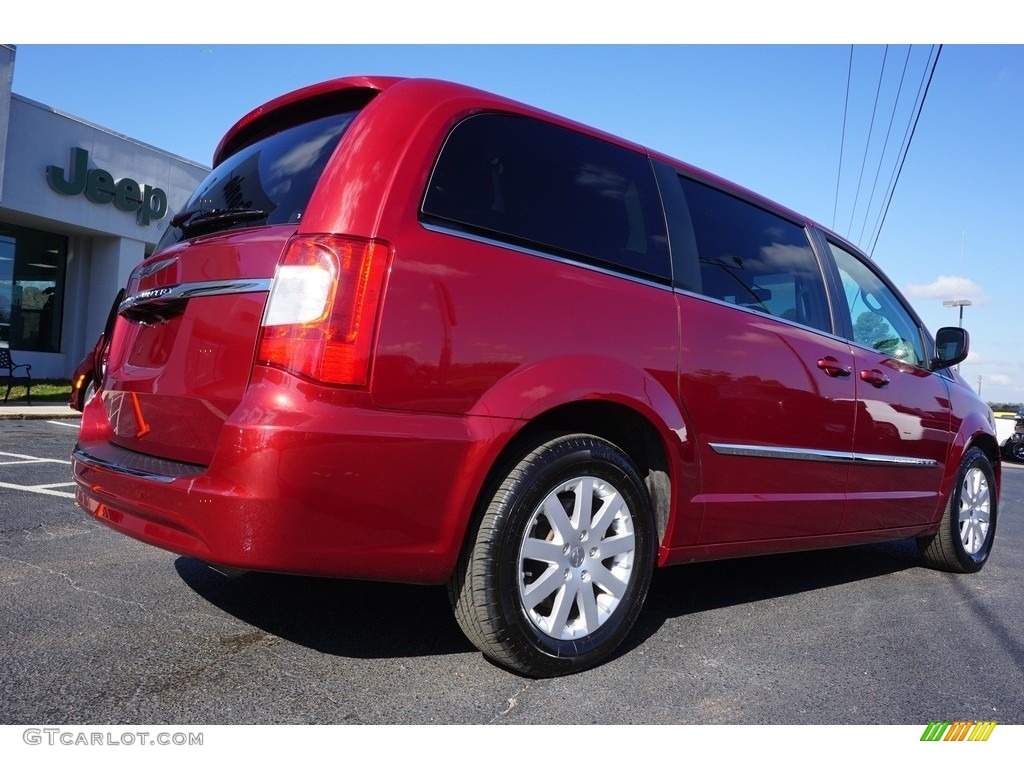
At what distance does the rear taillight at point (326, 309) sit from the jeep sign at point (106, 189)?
48.6 feet

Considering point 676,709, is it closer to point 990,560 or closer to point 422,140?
point 422,140

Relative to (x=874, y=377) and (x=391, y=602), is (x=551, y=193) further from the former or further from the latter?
(x=874, y=377)

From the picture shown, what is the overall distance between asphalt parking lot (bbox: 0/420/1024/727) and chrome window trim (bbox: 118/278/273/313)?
109 cm

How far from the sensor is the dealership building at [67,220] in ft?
47.3

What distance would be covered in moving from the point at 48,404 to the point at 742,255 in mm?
A: 12608

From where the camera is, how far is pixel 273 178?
2.71 meters

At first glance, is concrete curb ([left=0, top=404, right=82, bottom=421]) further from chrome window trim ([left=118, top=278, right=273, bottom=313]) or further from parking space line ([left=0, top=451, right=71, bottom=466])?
chrome window trim ([left=118, top=278, right=273, bottom=313])

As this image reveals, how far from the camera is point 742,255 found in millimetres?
3586

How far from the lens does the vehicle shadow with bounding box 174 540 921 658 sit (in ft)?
9.30

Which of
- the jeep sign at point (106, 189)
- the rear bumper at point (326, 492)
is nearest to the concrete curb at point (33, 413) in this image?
the jeep sign at point (106, 189)

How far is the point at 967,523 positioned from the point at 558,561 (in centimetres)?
340

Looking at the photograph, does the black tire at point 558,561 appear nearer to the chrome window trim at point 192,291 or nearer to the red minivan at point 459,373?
the red minivan at point 459,373

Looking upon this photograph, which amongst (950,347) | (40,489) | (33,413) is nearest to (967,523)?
(950,347)

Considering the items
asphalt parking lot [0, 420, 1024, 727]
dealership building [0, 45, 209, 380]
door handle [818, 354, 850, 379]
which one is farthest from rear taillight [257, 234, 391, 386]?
dealership building [0, 45, 209, 380]
